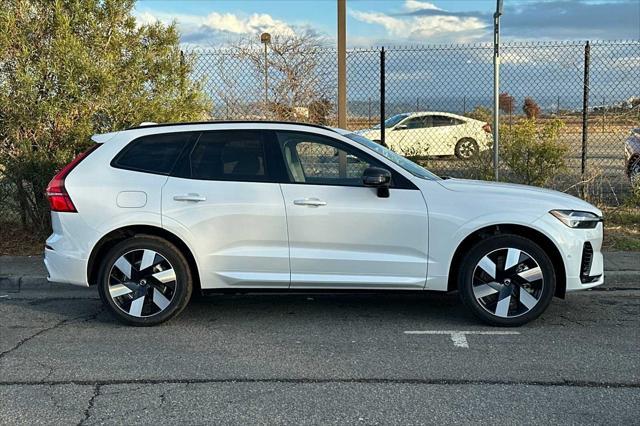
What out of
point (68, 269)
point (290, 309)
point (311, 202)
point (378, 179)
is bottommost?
point (290, 309)

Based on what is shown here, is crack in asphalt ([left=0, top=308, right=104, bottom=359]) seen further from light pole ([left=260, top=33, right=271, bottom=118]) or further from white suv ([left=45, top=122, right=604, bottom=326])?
light pole ([left=260, top=33, right=271, bottom=118])

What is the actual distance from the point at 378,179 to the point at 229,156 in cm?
131

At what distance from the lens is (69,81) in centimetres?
746

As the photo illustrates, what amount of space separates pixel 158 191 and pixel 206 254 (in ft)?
2.16

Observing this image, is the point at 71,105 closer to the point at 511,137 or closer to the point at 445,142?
the point at 511,137

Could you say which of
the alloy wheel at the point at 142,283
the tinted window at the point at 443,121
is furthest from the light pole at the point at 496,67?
the tinted window at the point at 443,121

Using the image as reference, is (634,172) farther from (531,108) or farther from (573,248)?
(573,248)

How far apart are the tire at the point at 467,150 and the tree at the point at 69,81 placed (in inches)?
172

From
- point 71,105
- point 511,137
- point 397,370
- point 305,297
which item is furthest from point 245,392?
point 511,137

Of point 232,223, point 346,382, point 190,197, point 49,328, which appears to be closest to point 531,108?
point 232,223

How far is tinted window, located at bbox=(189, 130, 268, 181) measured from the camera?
17.6 feet

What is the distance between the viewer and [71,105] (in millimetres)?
7664

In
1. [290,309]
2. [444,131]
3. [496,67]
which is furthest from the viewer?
[444,131]

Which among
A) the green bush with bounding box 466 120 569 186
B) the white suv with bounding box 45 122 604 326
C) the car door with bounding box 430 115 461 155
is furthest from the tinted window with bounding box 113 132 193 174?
the car door with bounding box 430 115 461 155
